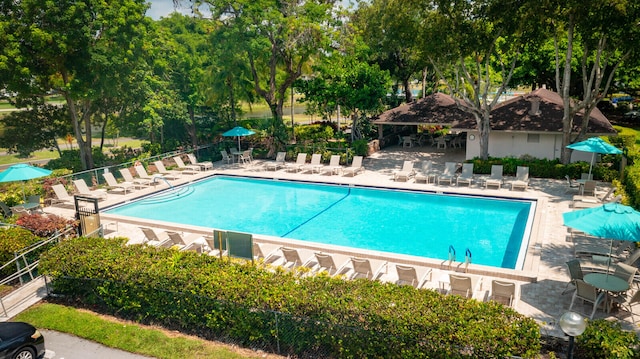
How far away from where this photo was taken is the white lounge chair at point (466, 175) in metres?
20.9

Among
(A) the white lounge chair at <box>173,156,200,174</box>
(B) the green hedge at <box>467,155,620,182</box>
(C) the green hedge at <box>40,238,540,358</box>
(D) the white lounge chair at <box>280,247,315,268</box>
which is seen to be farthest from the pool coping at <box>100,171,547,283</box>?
(A) the white lounge chair at <box>173,156,200,174</box>

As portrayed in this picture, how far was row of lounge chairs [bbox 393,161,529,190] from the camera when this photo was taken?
19.9 metres

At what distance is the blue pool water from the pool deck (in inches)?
20.0

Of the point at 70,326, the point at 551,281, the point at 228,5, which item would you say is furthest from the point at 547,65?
the point at 70,326

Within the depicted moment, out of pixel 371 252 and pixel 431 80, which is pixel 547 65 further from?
pixel 371 252

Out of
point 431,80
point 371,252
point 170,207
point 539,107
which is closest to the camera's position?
point 371,252

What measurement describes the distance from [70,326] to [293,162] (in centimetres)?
1776

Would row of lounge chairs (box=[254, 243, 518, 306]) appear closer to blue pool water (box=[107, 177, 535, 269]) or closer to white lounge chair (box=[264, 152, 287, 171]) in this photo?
blue pool water (box=[107, 177, 535, 269])

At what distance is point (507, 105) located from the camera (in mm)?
25625

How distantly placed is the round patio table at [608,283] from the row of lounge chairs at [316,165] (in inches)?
558

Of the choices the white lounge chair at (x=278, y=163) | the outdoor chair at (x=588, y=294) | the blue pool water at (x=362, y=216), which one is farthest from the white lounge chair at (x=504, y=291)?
the white lounge chair at (x=278, y=163)

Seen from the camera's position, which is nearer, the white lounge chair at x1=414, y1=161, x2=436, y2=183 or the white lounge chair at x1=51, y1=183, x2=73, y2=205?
the white lounge chair at x1=51, y1=183, x2=73, y2=205

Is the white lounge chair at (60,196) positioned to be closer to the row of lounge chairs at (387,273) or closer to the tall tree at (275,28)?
the row of lounge chairs at (387,273)

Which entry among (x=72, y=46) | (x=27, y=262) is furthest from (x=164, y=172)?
(x=27, y=262)
